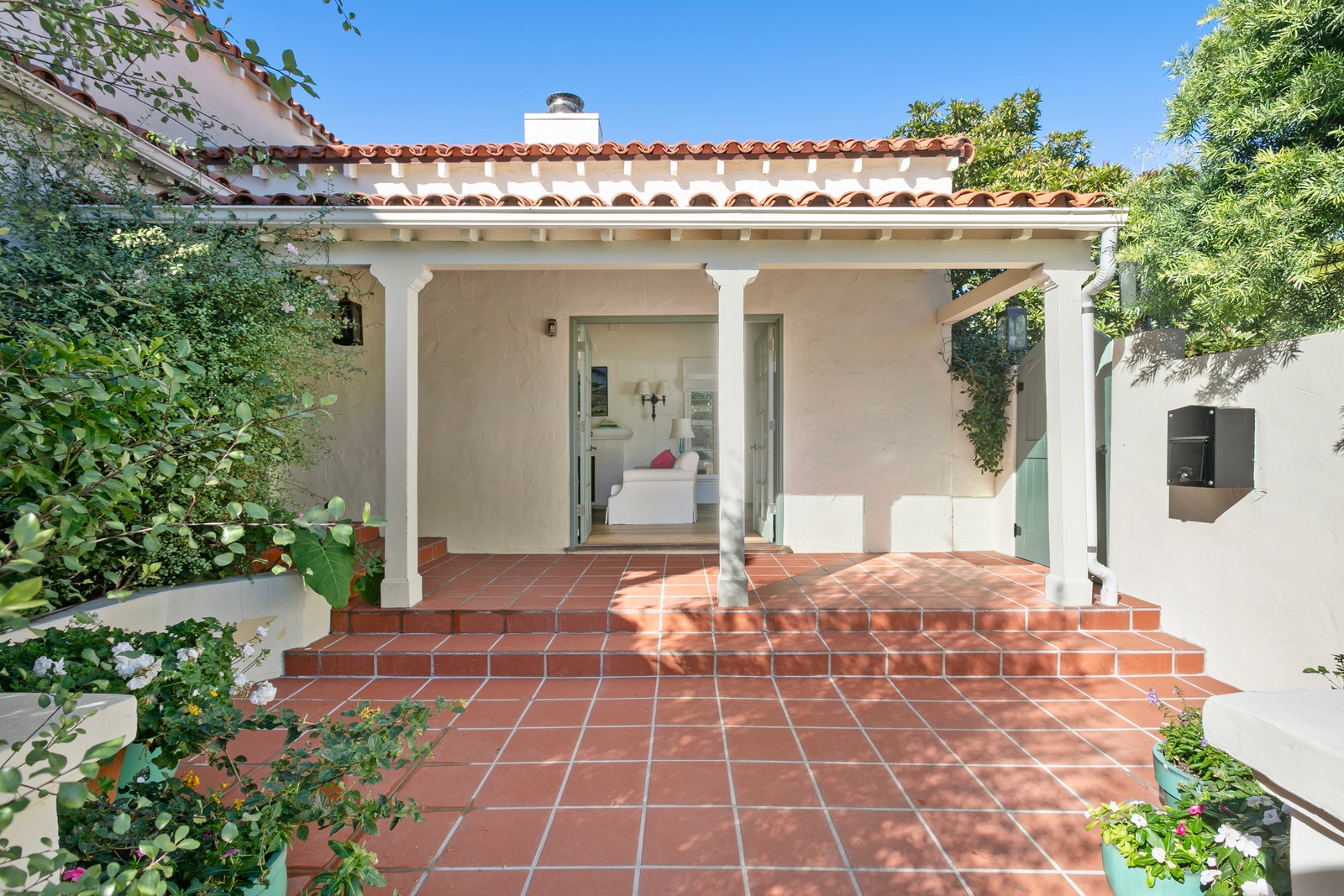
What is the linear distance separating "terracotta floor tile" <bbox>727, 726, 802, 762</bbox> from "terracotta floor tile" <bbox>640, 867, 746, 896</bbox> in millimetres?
701

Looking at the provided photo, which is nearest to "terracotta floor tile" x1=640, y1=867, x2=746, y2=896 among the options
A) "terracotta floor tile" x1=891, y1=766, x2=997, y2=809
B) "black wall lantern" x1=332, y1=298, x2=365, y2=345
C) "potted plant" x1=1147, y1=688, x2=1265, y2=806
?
"terracotta floor tile" x1=891, y1=766, x2=997, y2=809

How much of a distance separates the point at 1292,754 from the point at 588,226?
3609 millimetres

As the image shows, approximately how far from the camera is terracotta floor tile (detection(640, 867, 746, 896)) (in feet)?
6.12

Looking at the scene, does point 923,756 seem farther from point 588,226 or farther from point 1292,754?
point 588,226

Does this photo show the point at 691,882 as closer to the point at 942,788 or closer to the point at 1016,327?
the point at 942,788

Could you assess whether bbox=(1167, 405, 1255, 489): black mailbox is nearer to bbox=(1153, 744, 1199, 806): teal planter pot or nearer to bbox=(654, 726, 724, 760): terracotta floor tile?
bbox=(1153, 744, 1199, 806): teal planter pot

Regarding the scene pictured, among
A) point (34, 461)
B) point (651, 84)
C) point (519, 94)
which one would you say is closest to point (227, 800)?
point (34, 461)

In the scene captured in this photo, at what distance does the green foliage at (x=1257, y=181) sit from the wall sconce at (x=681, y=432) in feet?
21.9

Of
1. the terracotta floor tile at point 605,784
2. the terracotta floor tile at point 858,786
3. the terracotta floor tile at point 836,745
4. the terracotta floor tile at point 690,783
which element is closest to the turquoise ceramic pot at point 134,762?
the terracotta floor tile at point 605,784

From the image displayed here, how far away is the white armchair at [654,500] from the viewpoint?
7.09m

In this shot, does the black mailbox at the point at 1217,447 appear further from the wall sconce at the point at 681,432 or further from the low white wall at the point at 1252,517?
the wall sconce at the point at 681,432

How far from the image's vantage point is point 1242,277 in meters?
2.52

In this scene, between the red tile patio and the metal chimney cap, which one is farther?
the metal chimney cap

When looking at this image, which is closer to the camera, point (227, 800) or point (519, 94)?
point (227, 800)
